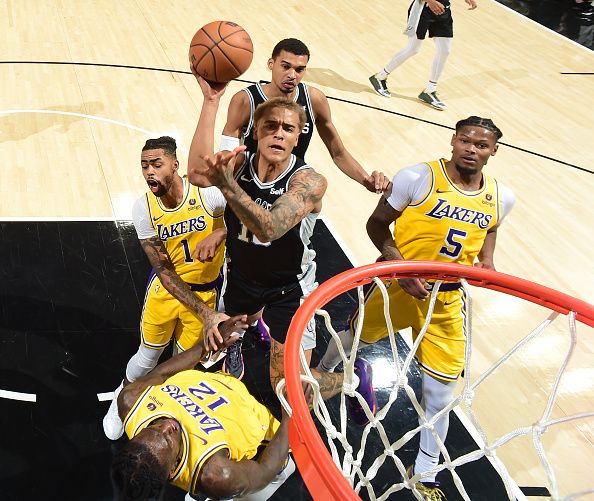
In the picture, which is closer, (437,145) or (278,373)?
(278,373)

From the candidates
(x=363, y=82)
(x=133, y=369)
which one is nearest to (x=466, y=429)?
(x=133, y=369)

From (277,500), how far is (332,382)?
69 cm

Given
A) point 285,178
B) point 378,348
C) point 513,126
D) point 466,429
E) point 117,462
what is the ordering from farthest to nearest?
point 513,126 < point 378,348 < point 466,429 < point 285,178 < point 117,462

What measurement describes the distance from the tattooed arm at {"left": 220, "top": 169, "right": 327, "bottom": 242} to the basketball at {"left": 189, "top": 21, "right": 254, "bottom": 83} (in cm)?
75

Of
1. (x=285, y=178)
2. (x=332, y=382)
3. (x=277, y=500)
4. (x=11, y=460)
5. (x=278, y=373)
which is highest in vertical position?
(x=285, y=178)

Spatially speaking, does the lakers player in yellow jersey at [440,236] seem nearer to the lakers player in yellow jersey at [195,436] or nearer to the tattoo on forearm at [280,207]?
the tattoo on forearm at [280,207]

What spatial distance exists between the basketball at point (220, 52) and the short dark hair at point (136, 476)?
2049 millimetres

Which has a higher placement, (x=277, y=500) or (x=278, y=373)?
(x=278, y=373)

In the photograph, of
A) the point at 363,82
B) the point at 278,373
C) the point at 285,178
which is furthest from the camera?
the point at 363,82

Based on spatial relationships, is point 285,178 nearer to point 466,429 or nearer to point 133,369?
point 133,369

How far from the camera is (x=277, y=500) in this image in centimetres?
381

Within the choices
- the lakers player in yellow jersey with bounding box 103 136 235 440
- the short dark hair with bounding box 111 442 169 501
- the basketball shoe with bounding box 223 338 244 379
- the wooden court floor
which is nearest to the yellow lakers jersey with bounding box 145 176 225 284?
the lakers player in yellow jersey with bounding box 103 136 235 440

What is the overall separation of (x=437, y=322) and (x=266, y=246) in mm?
971

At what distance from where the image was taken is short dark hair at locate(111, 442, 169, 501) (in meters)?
2.45
